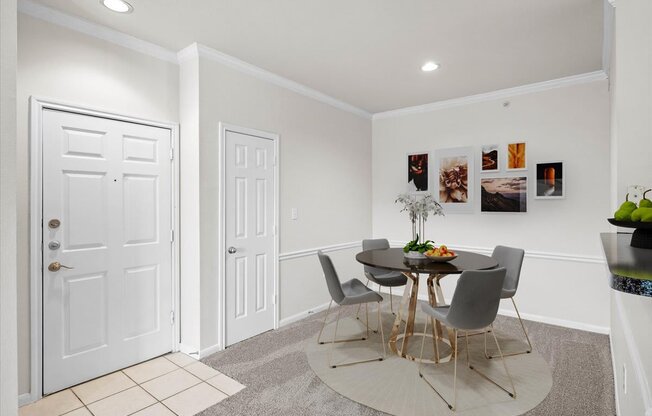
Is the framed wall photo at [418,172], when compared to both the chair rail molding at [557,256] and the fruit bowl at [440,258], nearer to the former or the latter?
the chair rail molding at [557,256]

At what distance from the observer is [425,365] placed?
2.87 meters

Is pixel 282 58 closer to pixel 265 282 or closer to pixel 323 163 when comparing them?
pixel 323 163

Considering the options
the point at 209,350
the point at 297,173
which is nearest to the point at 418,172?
the point at 297,173

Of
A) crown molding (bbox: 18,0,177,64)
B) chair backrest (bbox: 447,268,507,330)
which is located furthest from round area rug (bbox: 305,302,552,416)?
crown molding (bbox: 18,0,177,64)

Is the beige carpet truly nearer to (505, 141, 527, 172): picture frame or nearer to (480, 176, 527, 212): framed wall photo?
(480, 176, 527, 212): framed wall photo

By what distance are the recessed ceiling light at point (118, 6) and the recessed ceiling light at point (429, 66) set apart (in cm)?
264

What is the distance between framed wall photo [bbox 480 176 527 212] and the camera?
4082 mm

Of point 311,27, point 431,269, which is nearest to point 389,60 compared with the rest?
point 311,27

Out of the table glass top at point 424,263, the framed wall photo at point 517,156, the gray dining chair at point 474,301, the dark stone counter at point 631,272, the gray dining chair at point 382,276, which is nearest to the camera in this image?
the dark stone counter at point 631,272

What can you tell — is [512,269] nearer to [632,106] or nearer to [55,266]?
[632,106]

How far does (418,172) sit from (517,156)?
4.22 ft

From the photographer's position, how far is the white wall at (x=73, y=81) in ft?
7.65

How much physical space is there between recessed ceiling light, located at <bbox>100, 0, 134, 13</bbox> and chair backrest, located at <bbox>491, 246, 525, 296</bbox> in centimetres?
376

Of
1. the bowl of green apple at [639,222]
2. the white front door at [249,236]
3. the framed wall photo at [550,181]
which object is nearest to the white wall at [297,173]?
the white front door at [249,236]
